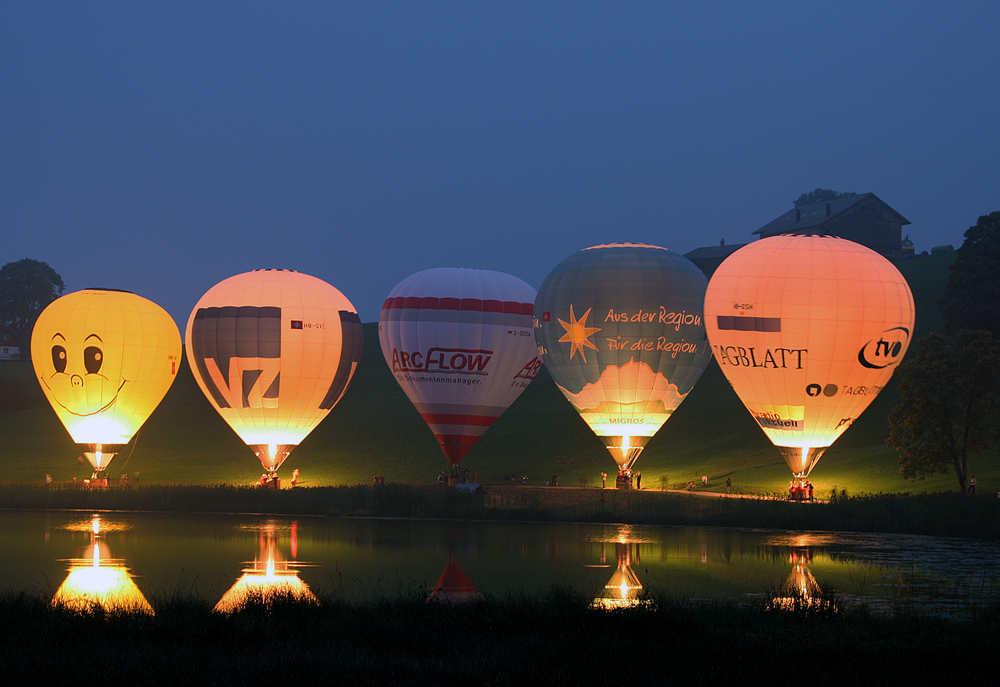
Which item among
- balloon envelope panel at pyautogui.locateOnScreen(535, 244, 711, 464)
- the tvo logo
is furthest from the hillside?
balloon envelope panel at pyautogui.locateOnScreen(535, 244, 711, 464)

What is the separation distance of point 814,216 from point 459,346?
157 feet

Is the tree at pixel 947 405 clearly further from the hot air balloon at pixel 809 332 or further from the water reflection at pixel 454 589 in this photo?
the water reflection at pixel 454 589

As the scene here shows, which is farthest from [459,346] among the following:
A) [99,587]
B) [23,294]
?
[23,294]

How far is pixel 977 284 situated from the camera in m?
52.4

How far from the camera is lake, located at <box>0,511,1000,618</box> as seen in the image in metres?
17.2

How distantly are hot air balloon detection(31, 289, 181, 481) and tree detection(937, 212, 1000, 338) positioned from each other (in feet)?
112

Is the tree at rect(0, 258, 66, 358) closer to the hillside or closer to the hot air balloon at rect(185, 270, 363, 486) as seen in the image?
the hillside

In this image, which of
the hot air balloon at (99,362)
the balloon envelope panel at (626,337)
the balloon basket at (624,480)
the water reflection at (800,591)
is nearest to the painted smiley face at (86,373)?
the hot air balloon at (99,362)

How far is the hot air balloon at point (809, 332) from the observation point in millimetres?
34469

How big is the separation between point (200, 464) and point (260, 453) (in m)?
9.91

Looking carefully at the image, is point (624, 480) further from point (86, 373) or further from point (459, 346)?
point (86, 373)

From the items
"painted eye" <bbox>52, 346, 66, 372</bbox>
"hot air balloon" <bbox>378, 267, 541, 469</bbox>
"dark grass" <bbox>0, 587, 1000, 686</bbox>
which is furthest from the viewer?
"painted eye" <bbox>52, 346, 66, 372</bbox>

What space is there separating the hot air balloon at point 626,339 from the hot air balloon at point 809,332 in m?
2.92

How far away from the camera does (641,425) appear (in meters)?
39.0
